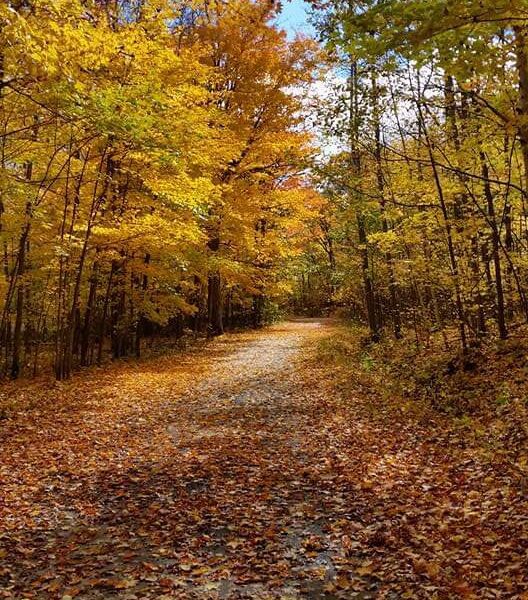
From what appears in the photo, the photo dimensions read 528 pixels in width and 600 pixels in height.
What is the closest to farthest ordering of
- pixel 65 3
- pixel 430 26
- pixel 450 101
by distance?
pixel 430 26, pixel 65 3, pixel 450 101

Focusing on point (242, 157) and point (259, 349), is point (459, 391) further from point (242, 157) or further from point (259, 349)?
point (242, 157)

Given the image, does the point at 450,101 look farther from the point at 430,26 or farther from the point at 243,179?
the point at 243,179

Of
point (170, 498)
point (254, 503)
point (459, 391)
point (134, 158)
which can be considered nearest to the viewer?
point (254, 503)

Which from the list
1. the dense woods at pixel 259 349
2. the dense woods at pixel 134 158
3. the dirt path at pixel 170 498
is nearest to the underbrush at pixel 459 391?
the dense woods at pixel 259 349

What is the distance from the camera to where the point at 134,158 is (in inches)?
579

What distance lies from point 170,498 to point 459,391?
693 centimetres

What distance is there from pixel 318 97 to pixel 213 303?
45.1ft

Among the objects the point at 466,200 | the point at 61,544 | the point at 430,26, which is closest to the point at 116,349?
the point at 466,200

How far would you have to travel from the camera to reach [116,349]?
20.2 metres

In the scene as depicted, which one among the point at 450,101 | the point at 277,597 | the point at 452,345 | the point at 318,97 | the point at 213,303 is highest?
the point at 318,97

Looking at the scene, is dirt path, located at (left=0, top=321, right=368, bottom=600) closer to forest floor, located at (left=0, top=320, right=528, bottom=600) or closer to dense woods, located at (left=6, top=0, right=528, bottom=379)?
forest floor, located at (left=0, top=320, right=528, bottom=600)

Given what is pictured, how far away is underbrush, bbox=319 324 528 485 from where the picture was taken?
26.7ft

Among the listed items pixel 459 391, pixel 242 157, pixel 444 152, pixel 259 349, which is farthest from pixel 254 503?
pixel 242 157

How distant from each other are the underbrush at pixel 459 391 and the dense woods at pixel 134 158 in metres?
6.14
